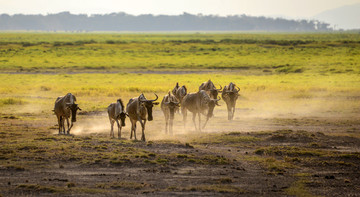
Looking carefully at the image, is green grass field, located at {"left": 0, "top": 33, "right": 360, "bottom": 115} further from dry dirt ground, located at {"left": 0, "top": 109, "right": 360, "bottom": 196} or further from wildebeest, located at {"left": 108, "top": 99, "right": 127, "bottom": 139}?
dry dirt ground, located at {"left": 0, "top": 109, "right": 360, "bottom": 196}

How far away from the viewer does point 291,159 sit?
50.9 feet

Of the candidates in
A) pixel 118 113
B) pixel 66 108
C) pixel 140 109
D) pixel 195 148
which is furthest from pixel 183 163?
pixel 66 108

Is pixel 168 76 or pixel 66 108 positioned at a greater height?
pixel 66 108

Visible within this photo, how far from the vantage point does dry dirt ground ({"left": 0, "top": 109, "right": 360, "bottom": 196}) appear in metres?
12.1

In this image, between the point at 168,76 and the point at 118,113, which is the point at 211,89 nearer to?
the point at 118,113

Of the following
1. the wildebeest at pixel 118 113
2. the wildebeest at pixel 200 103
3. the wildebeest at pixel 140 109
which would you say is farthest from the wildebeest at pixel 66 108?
the wildebeest at pixel 200 103

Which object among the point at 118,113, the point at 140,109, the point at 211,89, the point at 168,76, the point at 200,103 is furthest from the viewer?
the point at 168,76

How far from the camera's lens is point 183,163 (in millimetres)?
14727

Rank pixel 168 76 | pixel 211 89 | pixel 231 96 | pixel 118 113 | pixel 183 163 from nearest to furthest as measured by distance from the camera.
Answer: pixel 183 163 → pixel 118 113 → pixel 211 89 → pixel 231 96 → pixel 168 76

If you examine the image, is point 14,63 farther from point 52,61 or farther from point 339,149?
point 339,149

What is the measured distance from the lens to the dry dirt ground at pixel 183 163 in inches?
475

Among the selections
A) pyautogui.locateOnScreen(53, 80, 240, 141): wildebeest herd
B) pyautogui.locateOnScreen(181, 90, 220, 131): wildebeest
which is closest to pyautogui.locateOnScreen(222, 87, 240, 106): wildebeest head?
pyautogui.locateOnScreen(53, 80, 240, 141): wildebeest herd

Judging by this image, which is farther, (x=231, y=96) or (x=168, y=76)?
(x=168, y=76)

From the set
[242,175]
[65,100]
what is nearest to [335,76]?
[65,100]
